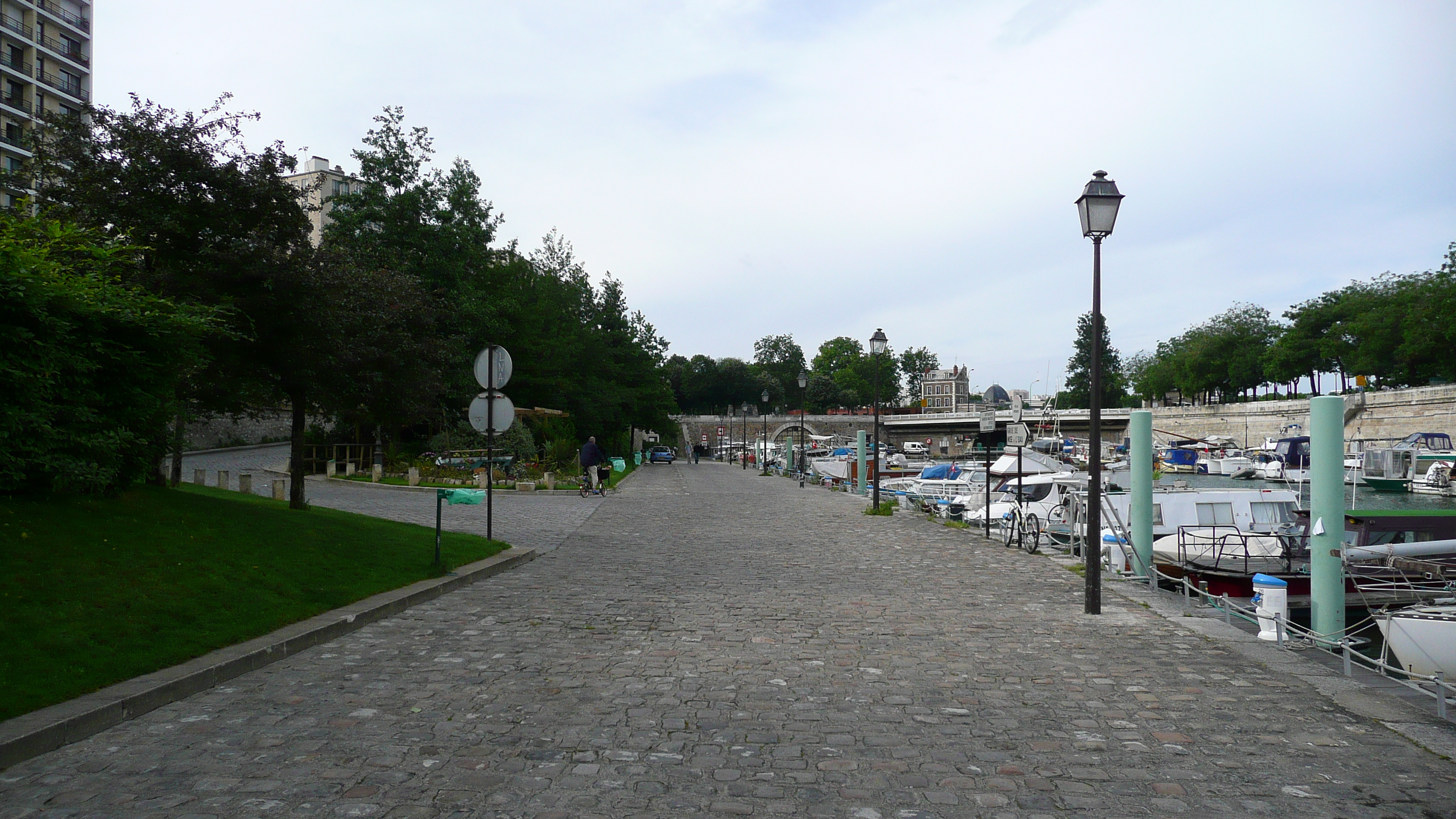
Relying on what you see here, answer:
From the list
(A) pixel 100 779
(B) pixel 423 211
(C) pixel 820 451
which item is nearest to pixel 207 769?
(A) pixel 100 779

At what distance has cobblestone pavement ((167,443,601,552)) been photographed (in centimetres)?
1678

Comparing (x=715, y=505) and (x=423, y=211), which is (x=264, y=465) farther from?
(x=715, y=505)

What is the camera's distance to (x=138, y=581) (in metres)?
6.86

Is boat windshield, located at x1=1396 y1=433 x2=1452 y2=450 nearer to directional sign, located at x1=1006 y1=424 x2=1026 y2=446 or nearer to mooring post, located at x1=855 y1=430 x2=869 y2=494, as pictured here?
mooring post, located at x1=855 y1=430 x2=869 y2=494

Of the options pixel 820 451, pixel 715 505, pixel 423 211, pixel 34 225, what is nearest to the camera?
pixel 34 225

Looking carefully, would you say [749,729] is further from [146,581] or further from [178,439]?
[178,439]

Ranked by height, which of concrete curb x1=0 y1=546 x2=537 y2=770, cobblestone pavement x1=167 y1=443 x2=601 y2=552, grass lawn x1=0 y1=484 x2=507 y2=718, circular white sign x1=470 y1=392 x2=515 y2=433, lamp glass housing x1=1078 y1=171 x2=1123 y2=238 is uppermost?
lamp glass housing x1=1078 y1=171 x2=1123 y2=238

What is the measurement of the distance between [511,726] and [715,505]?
20978 millimetres

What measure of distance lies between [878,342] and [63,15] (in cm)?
6188

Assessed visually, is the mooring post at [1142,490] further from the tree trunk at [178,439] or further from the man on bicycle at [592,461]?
the man on bicycle at [592,461]

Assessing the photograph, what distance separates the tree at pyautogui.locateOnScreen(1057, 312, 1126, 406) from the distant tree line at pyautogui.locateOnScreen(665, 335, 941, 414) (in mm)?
23720

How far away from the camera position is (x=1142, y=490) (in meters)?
12.3

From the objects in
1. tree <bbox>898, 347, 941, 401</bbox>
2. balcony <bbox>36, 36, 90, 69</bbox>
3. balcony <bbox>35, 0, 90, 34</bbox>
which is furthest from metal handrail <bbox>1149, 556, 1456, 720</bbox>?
tree <bbox>898, 347, 941, 401</bbox>

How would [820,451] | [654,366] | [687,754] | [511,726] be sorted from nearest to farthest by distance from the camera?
[687,754]
[511,726]
[654,366]
[820,451]
